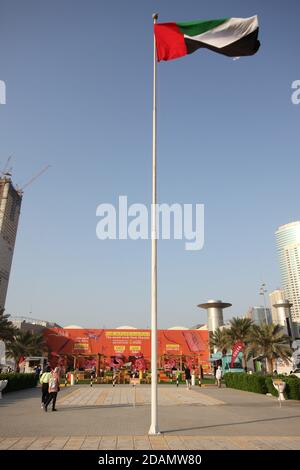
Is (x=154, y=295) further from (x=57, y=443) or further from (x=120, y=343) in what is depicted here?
(x=120, y=343)

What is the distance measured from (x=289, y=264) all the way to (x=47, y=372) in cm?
15461

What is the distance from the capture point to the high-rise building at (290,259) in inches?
5635

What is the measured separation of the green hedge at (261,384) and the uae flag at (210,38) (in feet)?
53.2

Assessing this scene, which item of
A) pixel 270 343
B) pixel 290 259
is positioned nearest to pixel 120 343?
pixel 270 343

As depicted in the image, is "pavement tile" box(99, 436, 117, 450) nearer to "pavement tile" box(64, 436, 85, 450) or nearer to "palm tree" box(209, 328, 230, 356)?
"pavement tile" box(64, 436, 85, 450)

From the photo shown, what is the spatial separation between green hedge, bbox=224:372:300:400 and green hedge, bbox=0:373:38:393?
15734mm

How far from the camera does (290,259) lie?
15038 cm

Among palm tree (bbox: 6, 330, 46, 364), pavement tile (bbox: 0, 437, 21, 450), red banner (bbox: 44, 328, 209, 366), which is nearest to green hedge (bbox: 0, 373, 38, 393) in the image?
pavement tile (bbox: 0, 437, 21, 450)

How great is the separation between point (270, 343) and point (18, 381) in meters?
24.8

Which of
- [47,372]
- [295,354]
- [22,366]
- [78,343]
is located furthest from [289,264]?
[47,372]

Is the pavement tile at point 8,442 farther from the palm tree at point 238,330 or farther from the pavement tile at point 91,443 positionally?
the palm tree at point 238,330

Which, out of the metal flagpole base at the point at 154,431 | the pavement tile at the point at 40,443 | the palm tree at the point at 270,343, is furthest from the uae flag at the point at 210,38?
the palm tree at the point at 270,343

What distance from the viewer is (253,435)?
852cm
